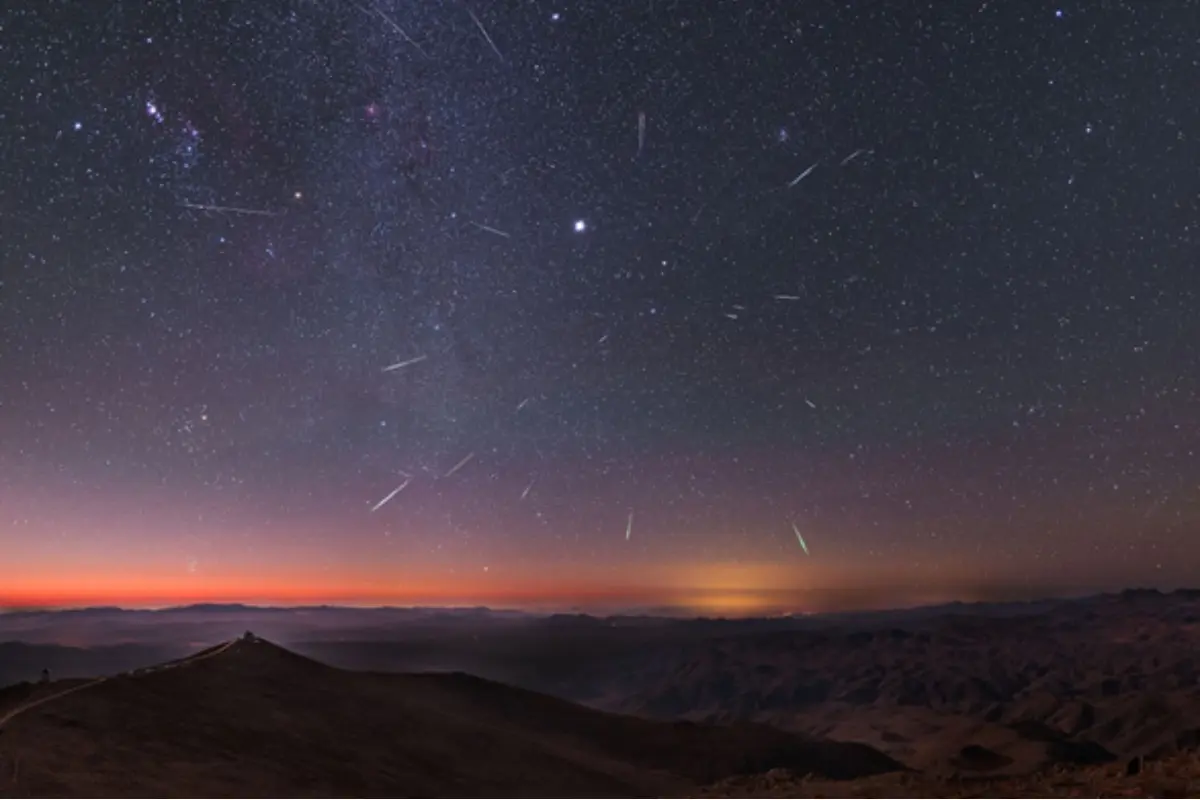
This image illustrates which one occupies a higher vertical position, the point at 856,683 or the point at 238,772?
the point at 238,772

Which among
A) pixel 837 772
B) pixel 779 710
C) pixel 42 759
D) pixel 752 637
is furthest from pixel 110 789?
pixel 752 637

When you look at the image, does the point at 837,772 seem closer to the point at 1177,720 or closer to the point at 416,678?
the point at 416,678

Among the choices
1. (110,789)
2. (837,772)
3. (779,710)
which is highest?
(110,789)

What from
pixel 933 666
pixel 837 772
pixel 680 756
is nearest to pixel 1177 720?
pixel 933 666

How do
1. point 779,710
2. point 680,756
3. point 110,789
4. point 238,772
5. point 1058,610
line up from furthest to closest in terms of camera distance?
point 1058,610, point 779,710, point 680,756, point 238,772, point 110,789

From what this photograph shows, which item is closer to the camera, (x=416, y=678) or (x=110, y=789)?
(x=110, y=789)

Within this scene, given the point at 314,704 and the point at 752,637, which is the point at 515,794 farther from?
the point at 752,637

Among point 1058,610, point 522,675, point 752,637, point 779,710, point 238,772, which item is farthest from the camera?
point 1058,610

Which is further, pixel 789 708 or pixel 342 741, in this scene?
pixel 789 708
